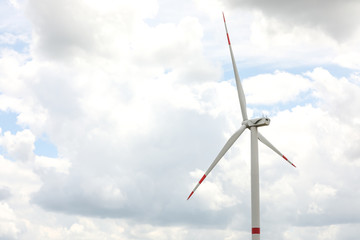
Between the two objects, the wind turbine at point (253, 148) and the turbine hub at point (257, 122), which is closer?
the wind turbine at point (253, 148)

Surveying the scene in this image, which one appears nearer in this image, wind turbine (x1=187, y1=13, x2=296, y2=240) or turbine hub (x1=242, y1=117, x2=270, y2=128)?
wind turbine (x1=187, y1=13, x2=296, y2=240)

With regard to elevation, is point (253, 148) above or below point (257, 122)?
below

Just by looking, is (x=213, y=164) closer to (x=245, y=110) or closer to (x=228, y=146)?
(x=228, y=146)

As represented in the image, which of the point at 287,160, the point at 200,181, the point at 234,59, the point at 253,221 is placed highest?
the point at 234,59

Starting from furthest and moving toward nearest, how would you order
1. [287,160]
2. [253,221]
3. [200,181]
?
[287,160] < [200,181] < [253,221]

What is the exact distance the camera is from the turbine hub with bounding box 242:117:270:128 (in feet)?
335

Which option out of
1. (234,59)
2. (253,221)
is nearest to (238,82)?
(234,59)

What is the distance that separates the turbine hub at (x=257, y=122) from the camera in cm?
10212

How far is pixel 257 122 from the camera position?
10325 centimetres

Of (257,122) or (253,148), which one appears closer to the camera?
(253,148)

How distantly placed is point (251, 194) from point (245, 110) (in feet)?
68.3

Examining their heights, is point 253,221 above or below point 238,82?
below

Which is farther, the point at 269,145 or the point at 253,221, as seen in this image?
the point at 269,145

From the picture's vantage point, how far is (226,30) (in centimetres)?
11406
